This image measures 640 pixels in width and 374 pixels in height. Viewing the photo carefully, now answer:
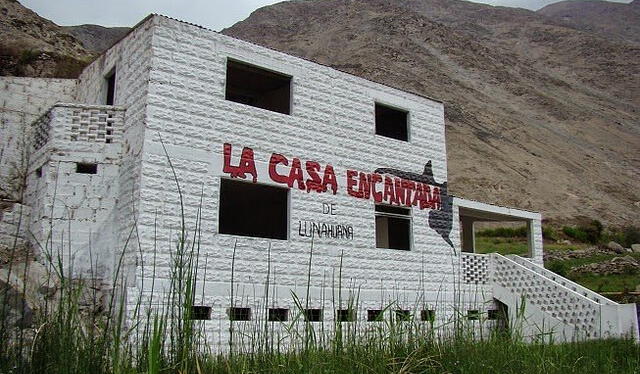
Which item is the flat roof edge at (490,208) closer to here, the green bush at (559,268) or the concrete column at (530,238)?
the concrete column at (530,238)

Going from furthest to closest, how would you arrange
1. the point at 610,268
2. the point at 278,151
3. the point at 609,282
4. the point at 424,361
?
the point at 610,268 < the point at 609,282 < the point at 278,151 < the point at 424,361

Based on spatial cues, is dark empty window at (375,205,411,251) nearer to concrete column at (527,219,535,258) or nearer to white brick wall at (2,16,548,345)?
white brick wall at (2,16,548,345)

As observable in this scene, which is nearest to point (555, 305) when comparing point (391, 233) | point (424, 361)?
point (391, 233)

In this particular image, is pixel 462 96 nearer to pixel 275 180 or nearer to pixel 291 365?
pixel 275 180

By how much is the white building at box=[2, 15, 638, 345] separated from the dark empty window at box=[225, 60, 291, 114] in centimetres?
5

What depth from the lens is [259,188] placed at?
1370 cm

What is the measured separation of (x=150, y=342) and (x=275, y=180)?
7.72 meters

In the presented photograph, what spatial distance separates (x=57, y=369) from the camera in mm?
3680

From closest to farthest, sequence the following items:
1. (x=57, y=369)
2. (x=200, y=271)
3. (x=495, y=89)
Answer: (x=57, y=369) < (x=200, y=271) < (x=495, y=89)

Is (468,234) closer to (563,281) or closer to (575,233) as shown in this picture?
(563,281)

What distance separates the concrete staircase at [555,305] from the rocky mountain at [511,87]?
25743 mm

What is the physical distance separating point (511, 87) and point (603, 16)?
60.6m

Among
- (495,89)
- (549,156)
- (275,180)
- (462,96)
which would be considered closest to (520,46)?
(495,89)

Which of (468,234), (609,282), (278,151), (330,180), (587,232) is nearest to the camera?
(278,151)
